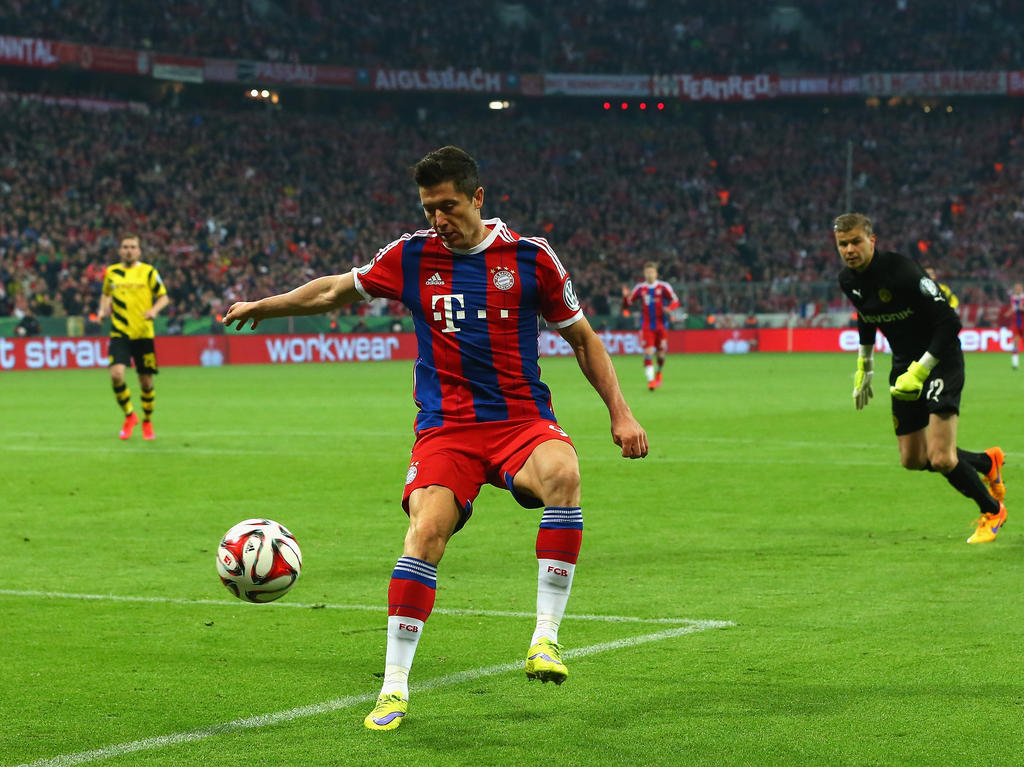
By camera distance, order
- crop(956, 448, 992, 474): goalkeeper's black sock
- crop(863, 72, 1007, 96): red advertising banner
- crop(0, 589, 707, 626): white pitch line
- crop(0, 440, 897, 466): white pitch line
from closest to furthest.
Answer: crop(0, 589, 707, 626): white pitch line, crop(956, 448, 992, 474): goalkeeper's black sock, crop(0, 440, 897, 466): white pitch line, crop(863, 72, 1007, 96): red advertising banner

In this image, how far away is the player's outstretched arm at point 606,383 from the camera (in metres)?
5.54

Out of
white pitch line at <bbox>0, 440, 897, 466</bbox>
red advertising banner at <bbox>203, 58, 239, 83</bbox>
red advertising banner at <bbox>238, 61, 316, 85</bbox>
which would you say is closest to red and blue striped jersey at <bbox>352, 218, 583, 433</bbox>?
white pitch line at <bbox>0, 440, 897, 466</bbox>

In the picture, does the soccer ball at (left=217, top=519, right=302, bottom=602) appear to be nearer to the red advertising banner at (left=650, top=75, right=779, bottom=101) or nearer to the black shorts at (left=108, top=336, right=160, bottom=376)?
the black shorts at (left=108, top=336, right=160, bottom=376)

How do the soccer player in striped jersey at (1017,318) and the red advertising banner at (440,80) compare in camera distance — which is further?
the red advertising banner at (440,80)

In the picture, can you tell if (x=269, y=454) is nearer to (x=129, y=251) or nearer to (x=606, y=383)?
(x=129, y=251)

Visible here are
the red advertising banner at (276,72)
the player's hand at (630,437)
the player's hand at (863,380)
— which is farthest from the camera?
the red advertising banner at (276,72)

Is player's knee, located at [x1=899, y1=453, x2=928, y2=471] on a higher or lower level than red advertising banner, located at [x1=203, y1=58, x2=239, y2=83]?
lower

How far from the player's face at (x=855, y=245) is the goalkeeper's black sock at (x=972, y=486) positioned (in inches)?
61.8

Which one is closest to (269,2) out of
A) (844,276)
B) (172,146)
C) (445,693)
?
(172,146)

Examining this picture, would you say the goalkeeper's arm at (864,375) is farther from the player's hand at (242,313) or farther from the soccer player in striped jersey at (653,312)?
the soccer player in striped jersey at (653,312)

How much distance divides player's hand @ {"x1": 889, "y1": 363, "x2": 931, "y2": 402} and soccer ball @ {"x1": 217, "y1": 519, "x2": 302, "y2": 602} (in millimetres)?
4567

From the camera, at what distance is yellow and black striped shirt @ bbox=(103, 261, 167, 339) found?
17.2m

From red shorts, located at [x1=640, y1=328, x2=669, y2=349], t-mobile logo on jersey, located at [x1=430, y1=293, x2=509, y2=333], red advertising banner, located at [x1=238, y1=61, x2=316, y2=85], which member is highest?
red advertising banner, located at [x1=238, y1=61, x2=316, y2=85]

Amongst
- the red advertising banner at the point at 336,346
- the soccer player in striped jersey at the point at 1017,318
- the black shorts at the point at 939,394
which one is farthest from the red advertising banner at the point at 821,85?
the black shorts at the point at 939,394
